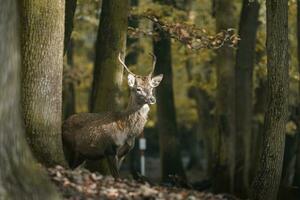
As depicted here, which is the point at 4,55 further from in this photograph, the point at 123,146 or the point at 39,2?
the point at 123,146

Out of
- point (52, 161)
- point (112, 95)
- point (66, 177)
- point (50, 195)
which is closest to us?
point (50, 195)

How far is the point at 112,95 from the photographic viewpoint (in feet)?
52.1

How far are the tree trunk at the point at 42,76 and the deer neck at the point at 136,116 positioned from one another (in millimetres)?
2712

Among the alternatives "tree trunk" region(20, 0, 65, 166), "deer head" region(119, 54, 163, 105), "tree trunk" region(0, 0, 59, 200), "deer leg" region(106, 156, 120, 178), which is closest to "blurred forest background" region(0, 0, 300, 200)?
"tree trunk" region(20, 0, 65, 166)

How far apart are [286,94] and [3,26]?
7.50 m

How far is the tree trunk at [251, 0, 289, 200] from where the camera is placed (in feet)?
46.1

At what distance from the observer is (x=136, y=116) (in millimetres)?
14453

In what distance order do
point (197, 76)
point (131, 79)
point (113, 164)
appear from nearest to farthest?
Answer: point (113, 164) < point (131, 79) < point (197, 76)

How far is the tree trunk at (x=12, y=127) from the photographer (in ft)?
25.7

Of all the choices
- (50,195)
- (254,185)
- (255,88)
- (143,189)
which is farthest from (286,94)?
(255,88)

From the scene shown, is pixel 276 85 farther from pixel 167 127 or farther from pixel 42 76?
pixel 167 127

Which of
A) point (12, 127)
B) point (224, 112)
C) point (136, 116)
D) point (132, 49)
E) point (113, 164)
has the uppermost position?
point (132, 49)


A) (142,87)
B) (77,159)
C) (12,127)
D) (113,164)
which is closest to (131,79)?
(142,87)

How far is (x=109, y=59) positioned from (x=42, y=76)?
14.2ft
